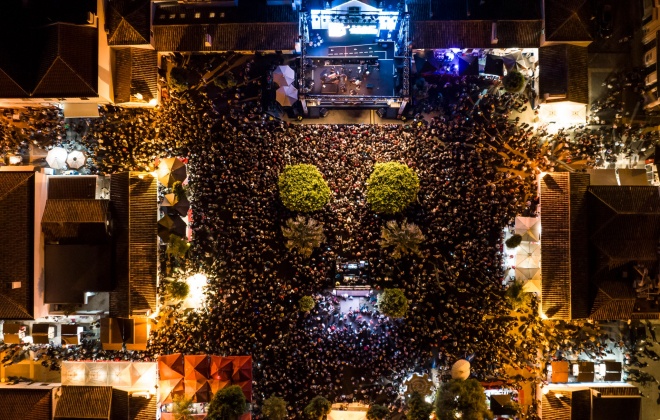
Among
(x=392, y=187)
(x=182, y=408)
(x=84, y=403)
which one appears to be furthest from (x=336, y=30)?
(x=84, y=403)

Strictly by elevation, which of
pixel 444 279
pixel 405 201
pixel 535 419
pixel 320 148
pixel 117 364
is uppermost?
pixel 320 148

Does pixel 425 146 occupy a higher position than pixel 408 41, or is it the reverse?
pixel 408 41

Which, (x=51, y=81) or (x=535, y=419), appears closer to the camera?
(x=51, y=81)

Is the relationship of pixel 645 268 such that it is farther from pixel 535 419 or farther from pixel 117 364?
pixel 117 364

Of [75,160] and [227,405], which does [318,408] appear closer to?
[227,405]

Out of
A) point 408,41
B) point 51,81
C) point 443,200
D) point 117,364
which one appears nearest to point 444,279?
point 443,200

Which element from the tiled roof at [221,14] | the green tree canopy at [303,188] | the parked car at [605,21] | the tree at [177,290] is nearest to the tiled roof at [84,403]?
the tree at [177,290]

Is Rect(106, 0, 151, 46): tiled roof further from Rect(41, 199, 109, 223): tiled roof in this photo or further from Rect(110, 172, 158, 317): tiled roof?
Rect(41, 199, 109, 223): tiled roof

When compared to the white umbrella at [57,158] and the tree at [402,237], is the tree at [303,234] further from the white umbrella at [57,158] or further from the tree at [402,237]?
the white umbrella at [57,158]
